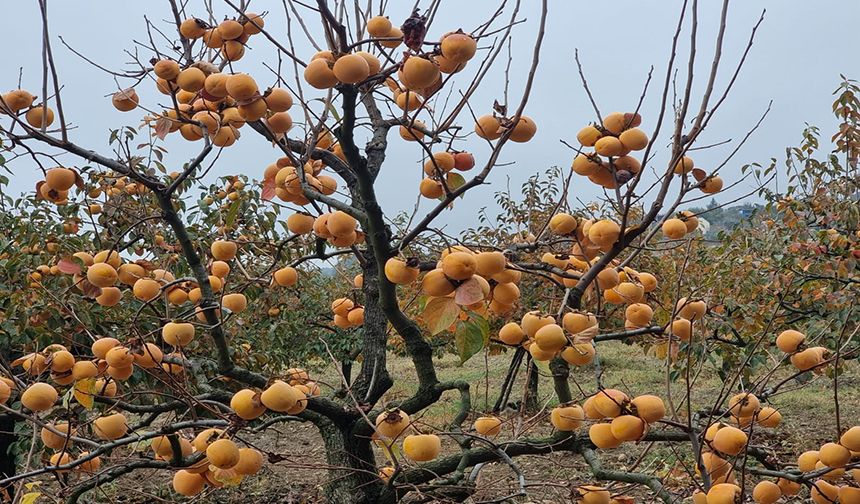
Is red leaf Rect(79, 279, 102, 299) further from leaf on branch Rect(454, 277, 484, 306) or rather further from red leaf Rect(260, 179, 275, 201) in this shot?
leaf on branch Rect(454, 277, 484, 306)

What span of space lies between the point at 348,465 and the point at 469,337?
0.80 meters

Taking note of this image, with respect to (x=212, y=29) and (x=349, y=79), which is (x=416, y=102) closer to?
(x=349, y=79)

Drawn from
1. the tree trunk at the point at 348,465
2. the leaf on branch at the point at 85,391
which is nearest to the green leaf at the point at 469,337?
the tree trunk at the point at 348,465

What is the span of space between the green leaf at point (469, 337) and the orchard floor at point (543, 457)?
26 cm

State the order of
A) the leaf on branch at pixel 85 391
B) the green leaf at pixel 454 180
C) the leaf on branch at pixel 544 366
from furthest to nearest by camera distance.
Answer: the leaf on branch at pixel 85 391
the green leaf at pixel 454 180
the leaf on branch at pixel 544 366

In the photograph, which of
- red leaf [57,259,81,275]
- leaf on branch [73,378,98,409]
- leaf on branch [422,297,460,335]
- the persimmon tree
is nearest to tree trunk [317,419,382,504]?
the persimmon tree

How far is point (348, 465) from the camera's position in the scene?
78.5 inches

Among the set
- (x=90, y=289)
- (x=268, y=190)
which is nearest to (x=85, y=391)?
(x=90, y=289)

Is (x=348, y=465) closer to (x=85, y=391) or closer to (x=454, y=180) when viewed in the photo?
(x=85, y=391)

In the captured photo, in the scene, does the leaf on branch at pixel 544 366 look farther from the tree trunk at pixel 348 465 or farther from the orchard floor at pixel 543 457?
the tree trunk at pixel 348 465

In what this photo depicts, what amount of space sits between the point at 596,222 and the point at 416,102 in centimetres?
50

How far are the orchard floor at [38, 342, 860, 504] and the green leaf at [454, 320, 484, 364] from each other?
0.85ft

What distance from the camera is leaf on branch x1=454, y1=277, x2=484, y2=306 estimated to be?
1237 millimetres

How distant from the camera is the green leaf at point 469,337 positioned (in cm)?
143
